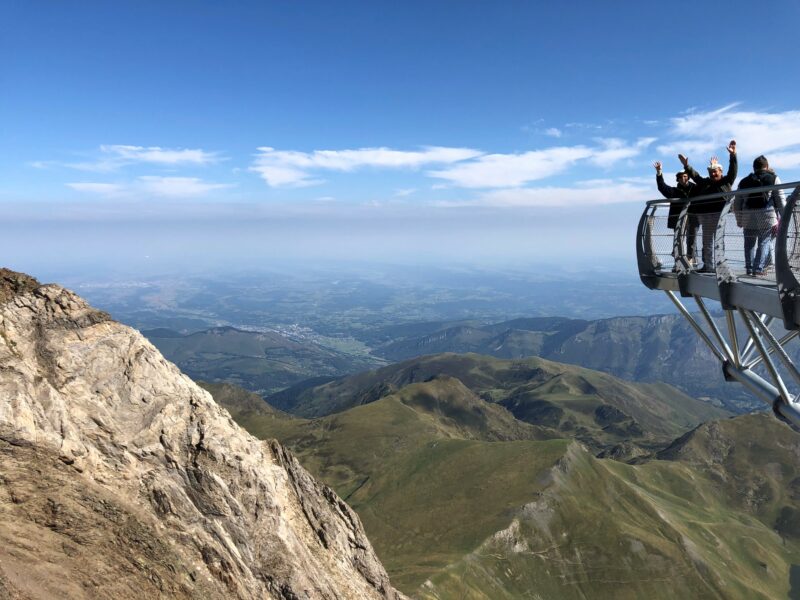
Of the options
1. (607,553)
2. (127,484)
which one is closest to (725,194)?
(127,484)

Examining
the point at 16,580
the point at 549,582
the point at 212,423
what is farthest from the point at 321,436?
the point at 16,580

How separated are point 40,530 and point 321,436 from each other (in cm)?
18932

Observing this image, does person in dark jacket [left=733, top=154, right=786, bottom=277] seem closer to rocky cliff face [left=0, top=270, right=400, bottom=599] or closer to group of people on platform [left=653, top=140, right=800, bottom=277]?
group of people on platform [left=653, top=140, right=800, bottom=277]

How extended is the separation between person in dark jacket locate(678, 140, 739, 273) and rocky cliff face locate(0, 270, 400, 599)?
76.1 ft

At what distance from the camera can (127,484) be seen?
21.9m

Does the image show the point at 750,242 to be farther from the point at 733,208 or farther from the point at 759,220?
the point at 733,208

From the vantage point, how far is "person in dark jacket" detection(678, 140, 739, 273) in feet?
48.4

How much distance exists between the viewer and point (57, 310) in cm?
2764

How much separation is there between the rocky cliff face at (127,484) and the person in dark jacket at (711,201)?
23.2 meters

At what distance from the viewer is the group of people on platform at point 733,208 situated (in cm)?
1278

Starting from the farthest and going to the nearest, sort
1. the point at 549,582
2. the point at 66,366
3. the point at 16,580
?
the point at 549,582
the point at 66,366
the point at 16,580

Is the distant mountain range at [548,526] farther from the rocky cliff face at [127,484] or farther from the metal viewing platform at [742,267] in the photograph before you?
the metal viewing platform at [742,267]

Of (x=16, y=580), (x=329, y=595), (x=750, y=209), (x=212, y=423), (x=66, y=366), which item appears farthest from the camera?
(x=212, y=423)

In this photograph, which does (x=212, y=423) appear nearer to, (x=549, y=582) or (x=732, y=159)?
(x=732, y=159)
